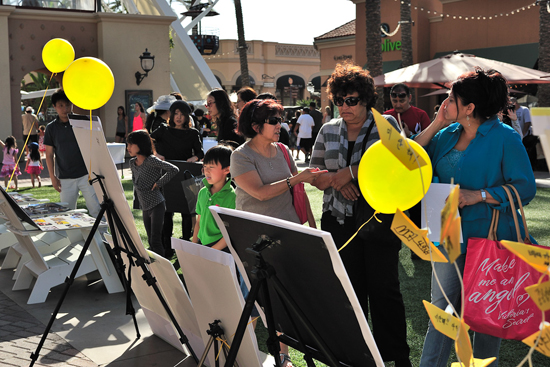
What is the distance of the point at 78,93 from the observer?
421 cm

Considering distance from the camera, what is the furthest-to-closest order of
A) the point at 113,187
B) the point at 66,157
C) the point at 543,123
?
the point at 66,157, the point at 113,187, the point at 543,123

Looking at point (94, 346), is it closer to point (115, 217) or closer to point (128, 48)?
point (115, 217)

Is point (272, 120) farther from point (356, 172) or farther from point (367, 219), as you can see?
point (367, 219)

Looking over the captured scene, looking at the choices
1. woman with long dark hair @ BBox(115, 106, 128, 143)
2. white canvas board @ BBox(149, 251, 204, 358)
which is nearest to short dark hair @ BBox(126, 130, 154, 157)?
white canvas board @ BBox(149, 251, 204, 358)

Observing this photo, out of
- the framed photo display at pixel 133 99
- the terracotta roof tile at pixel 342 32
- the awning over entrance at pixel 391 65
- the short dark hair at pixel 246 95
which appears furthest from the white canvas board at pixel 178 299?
the terracotta roof tile at pixel 342 32

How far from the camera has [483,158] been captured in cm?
271

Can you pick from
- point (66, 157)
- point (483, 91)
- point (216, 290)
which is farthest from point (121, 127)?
point (483, 91)

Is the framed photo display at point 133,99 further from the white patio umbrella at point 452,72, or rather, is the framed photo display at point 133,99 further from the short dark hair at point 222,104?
the short dark hair at point 222,104

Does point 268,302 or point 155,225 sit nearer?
point 268,302

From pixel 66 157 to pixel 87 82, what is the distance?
255 centimetres

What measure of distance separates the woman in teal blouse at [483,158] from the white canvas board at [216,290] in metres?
1.08

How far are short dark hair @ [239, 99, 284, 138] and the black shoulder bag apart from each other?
0.62 meters

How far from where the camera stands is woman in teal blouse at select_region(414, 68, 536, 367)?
2664 millimetres

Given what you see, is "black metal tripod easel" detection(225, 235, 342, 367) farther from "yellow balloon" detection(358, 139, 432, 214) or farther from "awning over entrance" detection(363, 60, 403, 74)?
"awning over entrance" detection(363, 60, 403, 74)
